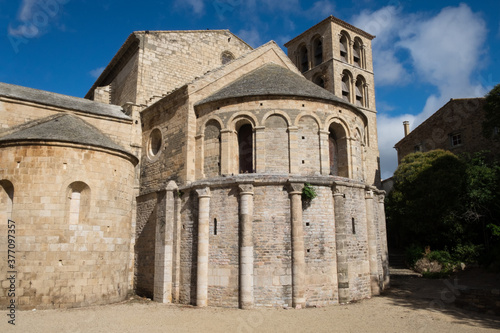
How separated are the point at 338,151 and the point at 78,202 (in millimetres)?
10524

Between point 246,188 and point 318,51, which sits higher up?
point 318,51

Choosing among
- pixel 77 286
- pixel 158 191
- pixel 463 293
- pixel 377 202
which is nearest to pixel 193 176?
pixel 158 191

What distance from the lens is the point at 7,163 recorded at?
13.7 meters

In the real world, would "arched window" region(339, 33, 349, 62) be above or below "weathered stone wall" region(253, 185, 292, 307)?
above

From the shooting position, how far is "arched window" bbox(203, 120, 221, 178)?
1504cm

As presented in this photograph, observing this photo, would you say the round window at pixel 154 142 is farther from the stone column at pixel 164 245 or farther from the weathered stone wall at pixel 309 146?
the weathered stone wall at pixel 309 146

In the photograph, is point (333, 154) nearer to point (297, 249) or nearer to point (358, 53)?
point (297, 249)

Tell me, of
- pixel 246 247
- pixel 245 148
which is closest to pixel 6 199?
pixel 246 247

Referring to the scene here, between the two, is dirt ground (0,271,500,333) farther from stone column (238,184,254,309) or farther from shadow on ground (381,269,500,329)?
stone column (238,184,254,309)

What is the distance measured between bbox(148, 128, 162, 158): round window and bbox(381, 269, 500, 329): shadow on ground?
38.3ft

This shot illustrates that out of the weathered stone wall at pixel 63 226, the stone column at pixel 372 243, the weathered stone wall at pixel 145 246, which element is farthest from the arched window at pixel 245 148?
the stone column at pixel 372 243

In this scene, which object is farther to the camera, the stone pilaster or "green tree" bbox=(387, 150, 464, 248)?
"green tree" bbox=(387, 150, 464, 248)

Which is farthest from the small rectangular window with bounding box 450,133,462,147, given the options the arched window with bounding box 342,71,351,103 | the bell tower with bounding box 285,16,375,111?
the arched window with bounding box 342,71,351,103

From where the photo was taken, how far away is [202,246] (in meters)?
13.9
